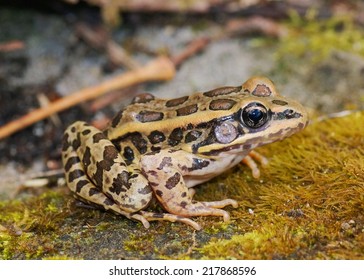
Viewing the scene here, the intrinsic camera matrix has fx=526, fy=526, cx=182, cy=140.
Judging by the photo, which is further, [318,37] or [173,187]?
[318,37]

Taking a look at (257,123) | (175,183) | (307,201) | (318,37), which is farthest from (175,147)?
(318,37)

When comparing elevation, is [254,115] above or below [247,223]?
above

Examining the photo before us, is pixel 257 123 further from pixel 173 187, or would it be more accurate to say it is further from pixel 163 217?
pixel 163 217

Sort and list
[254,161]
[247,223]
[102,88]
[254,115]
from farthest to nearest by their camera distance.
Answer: [102,88] → [254,161] → [254,115] → [247,223]

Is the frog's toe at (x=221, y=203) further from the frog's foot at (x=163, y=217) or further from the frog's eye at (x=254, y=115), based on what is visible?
the frog's eye at (x=254, y=115)

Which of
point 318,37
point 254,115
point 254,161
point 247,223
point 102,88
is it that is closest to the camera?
point 247,223

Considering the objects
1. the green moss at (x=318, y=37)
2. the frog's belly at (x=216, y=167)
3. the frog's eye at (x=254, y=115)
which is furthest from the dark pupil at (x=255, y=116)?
the green moss at (x=318, y=37)
